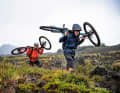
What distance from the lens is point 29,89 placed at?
4.78 meters

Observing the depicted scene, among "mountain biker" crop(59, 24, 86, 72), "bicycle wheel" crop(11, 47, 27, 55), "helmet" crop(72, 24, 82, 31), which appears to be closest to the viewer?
"helmet" crop(72, 24, 82, 31)

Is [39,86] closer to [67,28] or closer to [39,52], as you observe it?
[67,28]

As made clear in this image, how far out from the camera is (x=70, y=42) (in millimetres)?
7246

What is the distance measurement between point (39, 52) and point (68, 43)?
434 centimetres

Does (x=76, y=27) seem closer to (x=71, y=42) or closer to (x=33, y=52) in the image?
(x=71, y=42)

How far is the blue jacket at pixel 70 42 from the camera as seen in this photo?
7216 mm

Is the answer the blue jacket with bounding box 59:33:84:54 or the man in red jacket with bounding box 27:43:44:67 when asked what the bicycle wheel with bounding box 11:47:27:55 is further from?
the blue jacket with bounding box 59:33:84:54

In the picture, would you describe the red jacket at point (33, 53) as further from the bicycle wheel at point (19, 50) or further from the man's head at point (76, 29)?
the man's head at point (76, 29)

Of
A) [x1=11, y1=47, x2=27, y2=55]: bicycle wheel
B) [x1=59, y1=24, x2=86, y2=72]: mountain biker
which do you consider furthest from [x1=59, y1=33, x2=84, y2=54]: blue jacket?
[x1=11, y1=47, x2=27, y2=55]: bicycle wheel

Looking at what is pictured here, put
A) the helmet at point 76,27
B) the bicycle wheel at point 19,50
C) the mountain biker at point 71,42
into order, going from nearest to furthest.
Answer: the helmet at point 76,27 → the mountain biker at point 71,42 → the bicycle wheel at point 19,50

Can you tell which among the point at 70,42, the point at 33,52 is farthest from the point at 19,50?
the point at 70,42

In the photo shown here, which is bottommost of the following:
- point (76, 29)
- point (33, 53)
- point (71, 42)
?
point (33, 53)

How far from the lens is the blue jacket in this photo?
7216 millimetres

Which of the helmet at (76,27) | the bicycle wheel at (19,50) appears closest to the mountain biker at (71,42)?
the helmet at (76,27)
